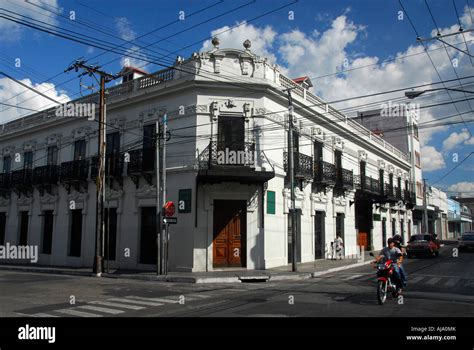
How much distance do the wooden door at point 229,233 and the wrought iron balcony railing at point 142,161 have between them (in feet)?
12.7

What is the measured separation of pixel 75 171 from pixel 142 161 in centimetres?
561

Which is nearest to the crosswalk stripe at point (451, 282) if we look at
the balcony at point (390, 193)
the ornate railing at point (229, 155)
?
the ornate railing at point (229, 155)

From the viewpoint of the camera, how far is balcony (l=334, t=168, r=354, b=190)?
25.5 m

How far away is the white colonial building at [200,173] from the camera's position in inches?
726

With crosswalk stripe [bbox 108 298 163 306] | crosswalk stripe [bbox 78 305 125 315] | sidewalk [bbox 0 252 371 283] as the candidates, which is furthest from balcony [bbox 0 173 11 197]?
crosswalk stripe [bbox 78 305 125 315]

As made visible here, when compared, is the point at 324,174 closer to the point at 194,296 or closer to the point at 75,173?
the point at 194,296

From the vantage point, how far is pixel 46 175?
82.6 ft

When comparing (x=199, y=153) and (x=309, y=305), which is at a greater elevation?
(x=199, y=153)

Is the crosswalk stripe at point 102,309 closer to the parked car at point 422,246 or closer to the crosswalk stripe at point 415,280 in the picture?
the crosswalk stripe at point 415,280

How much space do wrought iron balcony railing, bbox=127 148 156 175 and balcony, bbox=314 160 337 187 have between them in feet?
30.1
